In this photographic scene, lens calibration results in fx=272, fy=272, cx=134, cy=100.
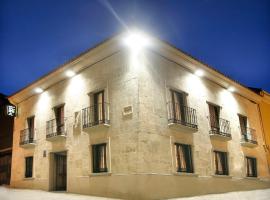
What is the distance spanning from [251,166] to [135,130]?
10575mm

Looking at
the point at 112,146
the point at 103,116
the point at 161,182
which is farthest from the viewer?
the point at 103,116

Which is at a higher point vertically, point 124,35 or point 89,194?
point 124,35

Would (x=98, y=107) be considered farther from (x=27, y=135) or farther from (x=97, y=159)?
(x=27, y=135)

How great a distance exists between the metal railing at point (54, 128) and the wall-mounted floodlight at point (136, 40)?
5962 millimetres

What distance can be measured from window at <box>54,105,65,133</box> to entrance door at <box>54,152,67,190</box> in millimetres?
1363

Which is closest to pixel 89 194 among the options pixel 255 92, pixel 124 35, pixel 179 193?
pixel 179 193

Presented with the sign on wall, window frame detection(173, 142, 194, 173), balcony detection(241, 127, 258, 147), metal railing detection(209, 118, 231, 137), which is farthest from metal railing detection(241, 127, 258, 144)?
Answer: the sign on wall

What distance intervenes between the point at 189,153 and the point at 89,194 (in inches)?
192

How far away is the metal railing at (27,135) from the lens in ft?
54.1

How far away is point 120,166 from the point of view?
35.3 feet

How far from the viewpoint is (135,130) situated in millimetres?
10609

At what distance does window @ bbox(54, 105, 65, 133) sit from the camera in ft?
48.4

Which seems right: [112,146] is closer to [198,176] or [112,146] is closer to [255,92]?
[198,176]

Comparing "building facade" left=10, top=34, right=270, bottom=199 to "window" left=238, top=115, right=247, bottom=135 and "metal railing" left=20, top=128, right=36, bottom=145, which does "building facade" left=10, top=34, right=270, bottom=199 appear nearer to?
"metal railing" left=20, top=128, right=36, bottom=145
